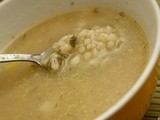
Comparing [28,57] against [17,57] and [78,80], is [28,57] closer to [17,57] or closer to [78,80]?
[17,57]

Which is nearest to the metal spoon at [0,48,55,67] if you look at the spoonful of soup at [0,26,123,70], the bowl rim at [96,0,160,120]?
the spoonful of soup at [0,26,123,70]

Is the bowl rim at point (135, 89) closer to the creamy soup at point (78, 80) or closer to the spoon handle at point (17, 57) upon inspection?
the creamy soup at point (78, 80)

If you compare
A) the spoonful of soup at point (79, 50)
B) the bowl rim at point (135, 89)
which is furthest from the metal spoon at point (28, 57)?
the bowl rim at point (135, 89)

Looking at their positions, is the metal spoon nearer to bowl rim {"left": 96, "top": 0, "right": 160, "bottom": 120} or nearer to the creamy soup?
the creamy soup

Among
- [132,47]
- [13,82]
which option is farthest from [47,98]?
[132,47]

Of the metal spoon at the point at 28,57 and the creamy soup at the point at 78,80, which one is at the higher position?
the metal spoon at the point at 28,57

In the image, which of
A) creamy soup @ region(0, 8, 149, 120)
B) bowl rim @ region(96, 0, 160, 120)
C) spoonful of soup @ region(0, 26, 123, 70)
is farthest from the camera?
spoonful of soup @ region(0, 26, 123, 70)

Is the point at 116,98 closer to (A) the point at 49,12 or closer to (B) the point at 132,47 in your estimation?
(B) the point at 132,47
